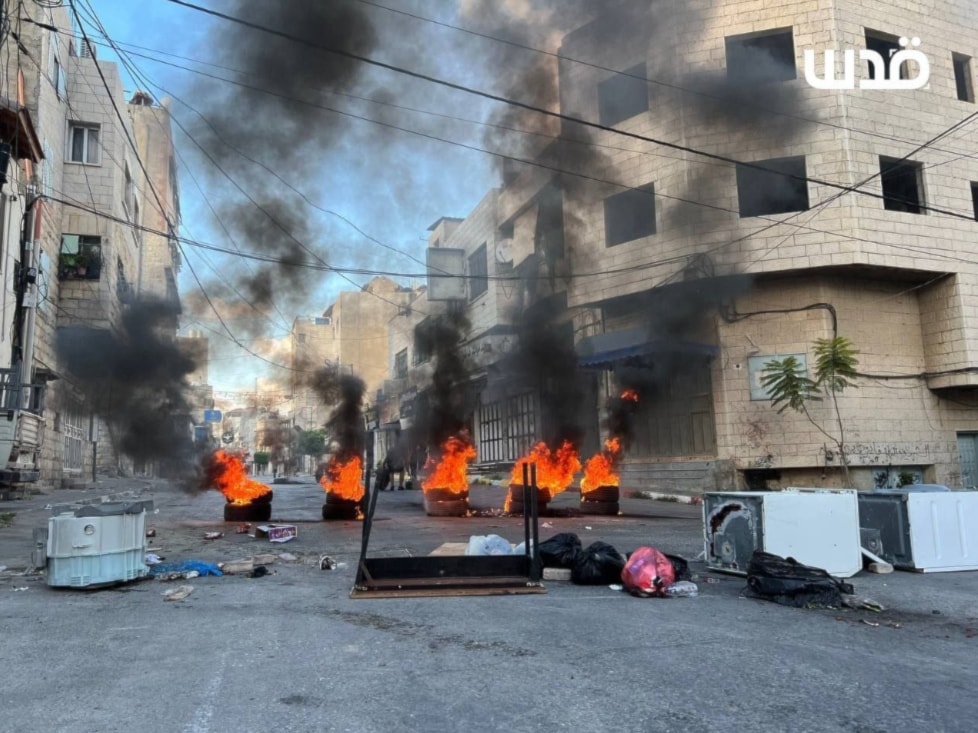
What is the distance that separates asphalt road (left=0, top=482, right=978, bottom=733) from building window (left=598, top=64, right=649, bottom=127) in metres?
13.6

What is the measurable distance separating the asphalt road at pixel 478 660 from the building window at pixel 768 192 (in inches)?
450

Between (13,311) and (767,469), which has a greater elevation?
(13,311)

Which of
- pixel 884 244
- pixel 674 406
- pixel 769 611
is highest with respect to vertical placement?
pixel 884 244

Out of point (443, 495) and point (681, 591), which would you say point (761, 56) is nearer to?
point (443, 495)

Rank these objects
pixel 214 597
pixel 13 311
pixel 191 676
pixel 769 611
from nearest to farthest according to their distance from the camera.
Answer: pixel 191 676
pixel 769 611
pixel 214 597
pixel 13 311

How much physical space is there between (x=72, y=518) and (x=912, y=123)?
17.6 m

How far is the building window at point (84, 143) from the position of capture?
20.1 metres

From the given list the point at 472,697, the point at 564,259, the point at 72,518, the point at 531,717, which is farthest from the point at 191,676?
the point at 564,259

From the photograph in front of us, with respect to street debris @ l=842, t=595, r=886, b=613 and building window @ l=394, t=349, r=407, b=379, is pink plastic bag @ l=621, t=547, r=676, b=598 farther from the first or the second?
building window @ l=394, t=349, r=407, b=379

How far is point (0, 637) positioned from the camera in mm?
4051

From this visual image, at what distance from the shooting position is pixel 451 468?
44.7 ft

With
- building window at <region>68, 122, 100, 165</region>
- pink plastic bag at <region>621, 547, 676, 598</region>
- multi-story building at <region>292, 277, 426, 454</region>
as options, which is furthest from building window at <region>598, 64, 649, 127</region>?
building window at <region>68, 122, 100, 165</region>

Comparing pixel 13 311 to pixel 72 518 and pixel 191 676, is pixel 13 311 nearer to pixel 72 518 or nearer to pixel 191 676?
pixel 72 518

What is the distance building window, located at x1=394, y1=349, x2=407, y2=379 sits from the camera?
33041mm
